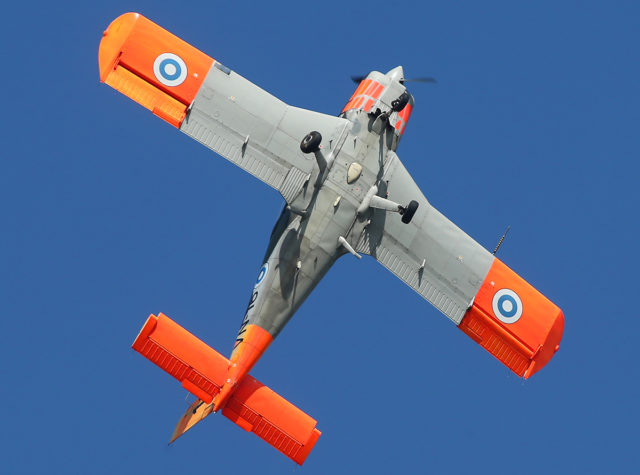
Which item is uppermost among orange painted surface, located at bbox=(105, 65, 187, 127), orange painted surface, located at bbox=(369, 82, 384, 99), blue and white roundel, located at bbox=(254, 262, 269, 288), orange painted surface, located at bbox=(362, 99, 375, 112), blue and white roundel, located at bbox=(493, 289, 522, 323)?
orange painted surface, located at bbox=(369, 82, 384, 99)

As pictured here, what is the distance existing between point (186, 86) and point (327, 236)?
5.60m

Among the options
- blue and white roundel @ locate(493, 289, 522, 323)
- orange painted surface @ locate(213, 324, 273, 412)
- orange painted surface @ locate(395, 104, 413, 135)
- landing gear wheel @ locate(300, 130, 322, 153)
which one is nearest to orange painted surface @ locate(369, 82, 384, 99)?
orange painted surface @ locate(395, 104, 413, 135)

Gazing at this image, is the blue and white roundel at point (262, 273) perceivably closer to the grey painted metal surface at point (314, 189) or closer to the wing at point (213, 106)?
the grey painted metal surface at point (314, 189)

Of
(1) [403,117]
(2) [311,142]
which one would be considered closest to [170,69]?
(2) [311,142]

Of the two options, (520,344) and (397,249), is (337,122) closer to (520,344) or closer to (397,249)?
(397,249)

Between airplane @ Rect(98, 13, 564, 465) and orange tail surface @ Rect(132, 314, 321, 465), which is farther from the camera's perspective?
airplane @ Rect(98, 13, 564, 465)

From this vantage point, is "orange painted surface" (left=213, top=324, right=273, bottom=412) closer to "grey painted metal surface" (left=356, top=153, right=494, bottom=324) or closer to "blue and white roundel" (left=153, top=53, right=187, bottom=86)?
"grey painted metal surface" (left=356, top=153, right=494, bottom=324)

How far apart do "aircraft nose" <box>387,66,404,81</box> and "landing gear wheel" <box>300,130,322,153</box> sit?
5.25 metres

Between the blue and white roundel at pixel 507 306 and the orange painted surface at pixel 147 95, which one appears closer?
the orange painted surface at pixel 147 95

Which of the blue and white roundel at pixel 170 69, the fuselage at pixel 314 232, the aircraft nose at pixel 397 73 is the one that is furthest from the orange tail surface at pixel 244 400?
the aircraft nose at pixel 397 73

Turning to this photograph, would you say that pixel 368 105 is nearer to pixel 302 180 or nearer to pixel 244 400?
pixel 302 180

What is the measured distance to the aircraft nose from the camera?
131 ft

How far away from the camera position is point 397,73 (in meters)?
40.2

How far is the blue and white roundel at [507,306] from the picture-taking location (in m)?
39.7
